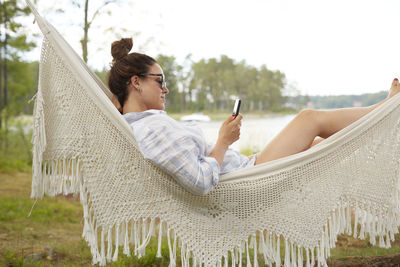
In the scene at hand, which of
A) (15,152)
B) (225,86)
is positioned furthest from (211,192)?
(225,86)

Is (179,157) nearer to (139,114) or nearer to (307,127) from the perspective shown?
(139,114)

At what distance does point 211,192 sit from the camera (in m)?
1.35

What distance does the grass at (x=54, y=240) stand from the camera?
190 cm

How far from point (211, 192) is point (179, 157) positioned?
0.75 feet

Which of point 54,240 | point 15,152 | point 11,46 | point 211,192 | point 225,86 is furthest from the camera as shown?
point 225,86

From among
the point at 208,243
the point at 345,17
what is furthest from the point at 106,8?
the point at 345,17

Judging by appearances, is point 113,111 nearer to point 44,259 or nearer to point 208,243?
point 208,243

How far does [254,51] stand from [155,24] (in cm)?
1167

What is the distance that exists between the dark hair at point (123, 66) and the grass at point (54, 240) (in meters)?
0.63

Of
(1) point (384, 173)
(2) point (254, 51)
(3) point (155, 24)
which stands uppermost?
(2) point (254, 51)

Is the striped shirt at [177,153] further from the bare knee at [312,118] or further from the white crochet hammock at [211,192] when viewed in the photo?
the bare knee at [312,118]

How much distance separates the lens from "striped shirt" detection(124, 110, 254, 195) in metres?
1.24

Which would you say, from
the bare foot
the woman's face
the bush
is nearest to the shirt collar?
the woman's face

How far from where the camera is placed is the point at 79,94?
1561mm
